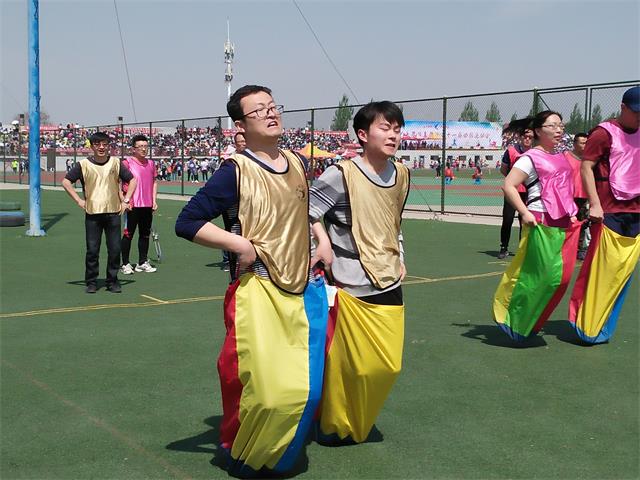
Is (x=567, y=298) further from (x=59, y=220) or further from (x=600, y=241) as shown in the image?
(x=59, y=220)

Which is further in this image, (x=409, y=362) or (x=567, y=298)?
(x=567, y=298)

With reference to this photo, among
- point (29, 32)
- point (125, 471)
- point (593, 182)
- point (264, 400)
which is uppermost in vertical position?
point (29, 32)

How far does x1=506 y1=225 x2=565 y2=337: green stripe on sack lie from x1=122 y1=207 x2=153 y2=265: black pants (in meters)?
6.11

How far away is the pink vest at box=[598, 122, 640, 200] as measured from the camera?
263 inches

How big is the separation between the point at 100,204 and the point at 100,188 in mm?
188

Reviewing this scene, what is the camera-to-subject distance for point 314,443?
4.50 metres

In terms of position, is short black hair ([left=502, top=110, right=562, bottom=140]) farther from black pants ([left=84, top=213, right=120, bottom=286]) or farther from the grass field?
black pants ([left=84, top=213, right=120, bottom=286])

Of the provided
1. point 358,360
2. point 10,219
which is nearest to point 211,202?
point 358,360

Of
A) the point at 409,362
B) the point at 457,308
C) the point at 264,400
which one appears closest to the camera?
the point at 264,400

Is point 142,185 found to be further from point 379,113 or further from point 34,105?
point 379,113

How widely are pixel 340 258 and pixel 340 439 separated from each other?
0.96m

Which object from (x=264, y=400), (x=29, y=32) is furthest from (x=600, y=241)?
(x=29, y=32)

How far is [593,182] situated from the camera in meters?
6.75

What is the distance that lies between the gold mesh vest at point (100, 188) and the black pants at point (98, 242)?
0.34 ft
